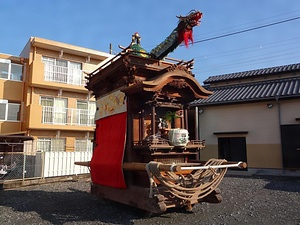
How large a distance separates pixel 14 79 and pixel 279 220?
1740 centimetres

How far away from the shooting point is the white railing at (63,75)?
18.1m

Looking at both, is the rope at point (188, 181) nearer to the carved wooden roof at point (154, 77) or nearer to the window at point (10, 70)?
the carved wooden roof at point (154, 77)

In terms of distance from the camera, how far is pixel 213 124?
1591 centimetres

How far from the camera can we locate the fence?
39.6 ft

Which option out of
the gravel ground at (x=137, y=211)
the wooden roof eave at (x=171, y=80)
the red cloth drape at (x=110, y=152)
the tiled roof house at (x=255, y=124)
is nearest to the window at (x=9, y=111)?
the gravel ground at (x=137, y=211)

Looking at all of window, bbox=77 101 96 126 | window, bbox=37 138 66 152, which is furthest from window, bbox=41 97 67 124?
window, bbox=37 138 66 152

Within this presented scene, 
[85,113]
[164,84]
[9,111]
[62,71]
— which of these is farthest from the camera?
[85,113]

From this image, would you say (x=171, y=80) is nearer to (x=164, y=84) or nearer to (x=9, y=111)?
(x=164, y=84)

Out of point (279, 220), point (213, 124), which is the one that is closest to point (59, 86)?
point (213, 124)

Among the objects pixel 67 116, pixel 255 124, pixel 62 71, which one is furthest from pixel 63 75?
pixel 255 124

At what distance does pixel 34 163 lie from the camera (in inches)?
520

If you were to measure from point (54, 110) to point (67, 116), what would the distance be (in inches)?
37.1

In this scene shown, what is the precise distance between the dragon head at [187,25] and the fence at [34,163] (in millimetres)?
9128

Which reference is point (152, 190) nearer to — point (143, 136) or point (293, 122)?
point (143, 136)
